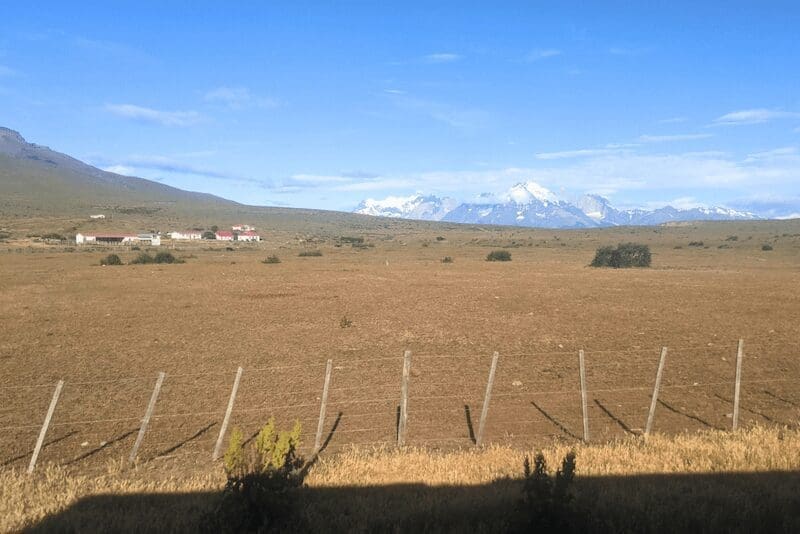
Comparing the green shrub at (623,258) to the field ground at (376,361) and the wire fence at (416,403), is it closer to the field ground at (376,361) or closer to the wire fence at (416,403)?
the field ground at (376,361)

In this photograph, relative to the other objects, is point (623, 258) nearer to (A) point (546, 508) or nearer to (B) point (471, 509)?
(B) point (471, 509)

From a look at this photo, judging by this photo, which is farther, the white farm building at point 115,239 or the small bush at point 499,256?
the white farm building at point 115,239

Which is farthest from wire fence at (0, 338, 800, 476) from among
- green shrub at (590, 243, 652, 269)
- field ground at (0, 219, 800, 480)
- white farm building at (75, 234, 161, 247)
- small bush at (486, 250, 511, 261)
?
white farm building at (75, 234, 161, 247)

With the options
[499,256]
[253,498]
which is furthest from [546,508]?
[499,256]

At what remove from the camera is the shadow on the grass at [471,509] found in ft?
18.7

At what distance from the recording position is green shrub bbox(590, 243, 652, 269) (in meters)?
57.1

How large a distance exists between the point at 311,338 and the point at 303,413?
7515 millimetres

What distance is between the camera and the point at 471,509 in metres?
6.07

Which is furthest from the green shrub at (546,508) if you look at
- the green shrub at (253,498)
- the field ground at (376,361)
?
the field ground at (376,361)

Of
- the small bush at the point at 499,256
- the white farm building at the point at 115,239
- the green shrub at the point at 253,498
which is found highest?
the green shrub at the point at 253,498

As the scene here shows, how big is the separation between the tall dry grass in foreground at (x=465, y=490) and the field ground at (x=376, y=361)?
1479mm

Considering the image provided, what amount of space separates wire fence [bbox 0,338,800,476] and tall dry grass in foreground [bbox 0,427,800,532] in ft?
3.44

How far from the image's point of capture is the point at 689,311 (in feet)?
79.4

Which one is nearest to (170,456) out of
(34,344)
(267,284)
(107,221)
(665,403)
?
(665,403)
